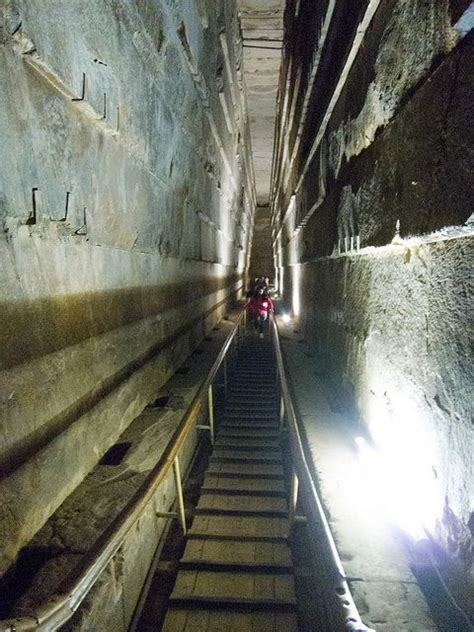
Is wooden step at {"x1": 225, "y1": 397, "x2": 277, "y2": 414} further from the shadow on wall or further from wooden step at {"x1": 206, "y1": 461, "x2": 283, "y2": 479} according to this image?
the shadow on wall

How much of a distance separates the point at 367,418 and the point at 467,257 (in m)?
1.56

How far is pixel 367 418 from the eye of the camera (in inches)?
102

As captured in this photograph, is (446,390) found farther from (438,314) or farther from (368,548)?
(368,548)

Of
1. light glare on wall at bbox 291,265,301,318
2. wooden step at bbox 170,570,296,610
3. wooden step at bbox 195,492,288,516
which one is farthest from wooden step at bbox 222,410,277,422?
light glare on wall at bbox 291,265,301,318

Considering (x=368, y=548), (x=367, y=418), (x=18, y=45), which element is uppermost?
(x=18, y=45)

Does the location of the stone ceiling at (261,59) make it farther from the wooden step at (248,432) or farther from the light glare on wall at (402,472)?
the light glare on wall at (402,472)

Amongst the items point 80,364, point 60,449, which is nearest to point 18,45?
point 80,364

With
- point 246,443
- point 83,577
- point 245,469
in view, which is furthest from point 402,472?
point 246,443

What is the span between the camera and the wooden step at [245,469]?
3.30 metres

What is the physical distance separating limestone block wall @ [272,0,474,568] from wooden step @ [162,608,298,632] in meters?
1.02

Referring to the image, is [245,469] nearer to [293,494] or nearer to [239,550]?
[239,550]

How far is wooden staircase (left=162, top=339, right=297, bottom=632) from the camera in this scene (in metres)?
2.04

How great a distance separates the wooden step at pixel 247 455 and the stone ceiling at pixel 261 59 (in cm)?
891

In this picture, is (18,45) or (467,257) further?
(18,45)
